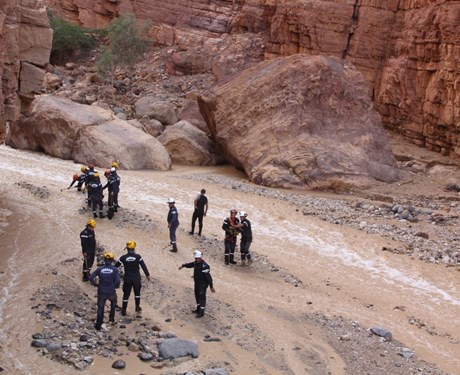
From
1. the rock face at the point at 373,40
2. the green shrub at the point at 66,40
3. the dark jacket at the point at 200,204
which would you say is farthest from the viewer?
the green shrub at the point at 66,40

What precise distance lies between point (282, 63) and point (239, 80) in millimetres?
2060

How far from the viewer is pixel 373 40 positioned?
33406 mm

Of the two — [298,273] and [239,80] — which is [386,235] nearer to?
[298,273]

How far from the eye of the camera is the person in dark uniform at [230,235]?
44.9 feet

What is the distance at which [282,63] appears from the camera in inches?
1040

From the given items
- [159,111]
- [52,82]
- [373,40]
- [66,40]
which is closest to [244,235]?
[159,111]

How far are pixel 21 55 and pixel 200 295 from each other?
9103 mm

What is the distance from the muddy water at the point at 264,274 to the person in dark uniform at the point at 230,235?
272mm

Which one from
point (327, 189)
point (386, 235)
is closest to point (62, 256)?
point (386, 235)

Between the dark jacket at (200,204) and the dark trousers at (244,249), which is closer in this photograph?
the dark trousers at (244,249)

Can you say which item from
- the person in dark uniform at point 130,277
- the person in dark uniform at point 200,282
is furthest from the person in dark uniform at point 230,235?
the person in dark uniform at point 130,277

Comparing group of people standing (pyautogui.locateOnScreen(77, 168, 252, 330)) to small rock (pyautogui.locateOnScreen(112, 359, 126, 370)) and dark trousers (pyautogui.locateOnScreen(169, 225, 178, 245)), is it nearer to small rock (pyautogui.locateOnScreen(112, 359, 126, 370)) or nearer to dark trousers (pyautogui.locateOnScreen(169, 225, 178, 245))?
dark trousers (pyautogui.locateOnScreen(169, 225, 178, 245))

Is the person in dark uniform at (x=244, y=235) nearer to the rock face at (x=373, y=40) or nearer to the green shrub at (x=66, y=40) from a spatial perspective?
the rock face at (x=373, y=40)

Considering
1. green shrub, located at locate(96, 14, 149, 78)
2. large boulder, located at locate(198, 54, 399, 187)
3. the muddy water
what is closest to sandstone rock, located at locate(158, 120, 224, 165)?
large boulder, located at locate(198, 54, 399, 187)
